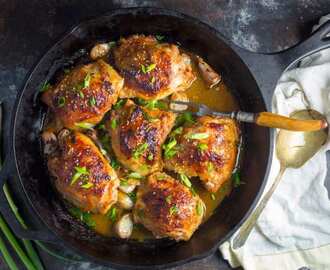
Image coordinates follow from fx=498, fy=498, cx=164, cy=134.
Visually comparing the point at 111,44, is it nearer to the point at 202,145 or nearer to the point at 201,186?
the point at 202,145

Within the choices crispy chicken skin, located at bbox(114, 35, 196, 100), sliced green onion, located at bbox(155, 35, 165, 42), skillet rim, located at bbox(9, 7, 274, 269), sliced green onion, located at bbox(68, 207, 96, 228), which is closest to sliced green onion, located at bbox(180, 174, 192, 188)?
skillet rim, located at bbox(9, 7, 274, 269)

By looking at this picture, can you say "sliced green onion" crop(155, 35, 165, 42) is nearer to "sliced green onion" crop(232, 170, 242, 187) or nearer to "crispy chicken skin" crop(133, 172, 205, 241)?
"crispy chicken skin" crop(133, 172, 205, 241)

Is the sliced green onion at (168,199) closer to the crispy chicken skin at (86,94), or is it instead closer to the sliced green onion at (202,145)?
the sliced green onion at (202,145)

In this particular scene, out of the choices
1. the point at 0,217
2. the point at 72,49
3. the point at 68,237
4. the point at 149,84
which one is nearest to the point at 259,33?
the point at 149,84

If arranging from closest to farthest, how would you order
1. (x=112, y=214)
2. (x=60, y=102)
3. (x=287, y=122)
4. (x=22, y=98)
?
(x=287, y=122), (x=22, y=98), (x=60, y=102), (x=112, y=214)

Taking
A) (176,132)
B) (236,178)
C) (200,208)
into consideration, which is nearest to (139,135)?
(176,132)

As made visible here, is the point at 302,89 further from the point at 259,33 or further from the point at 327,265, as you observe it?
the point at 327,265
